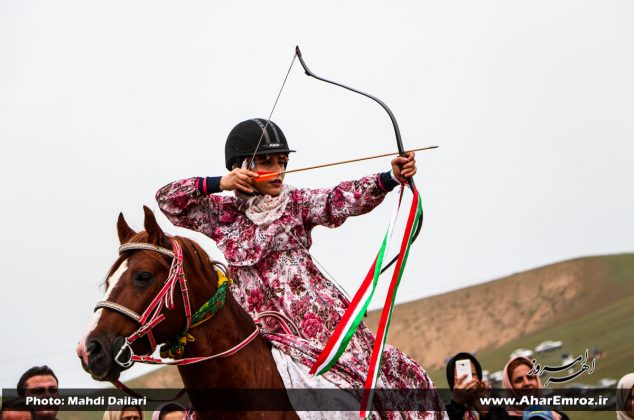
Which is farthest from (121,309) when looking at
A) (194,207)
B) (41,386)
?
(41,386)

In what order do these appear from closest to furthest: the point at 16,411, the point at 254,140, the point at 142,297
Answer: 1. the point at 142,297
2. the point at 254,140
3. the point at 16,411

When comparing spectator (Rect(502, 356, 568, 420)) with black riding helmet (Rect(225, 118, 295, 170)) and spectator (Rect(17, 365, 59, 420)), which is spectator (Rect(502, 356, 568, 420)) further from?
spectator (Rect(17, 365, 59, 420))

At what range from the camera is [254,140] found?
5031 mm

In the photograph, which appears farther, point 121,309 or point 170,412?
point 170,412

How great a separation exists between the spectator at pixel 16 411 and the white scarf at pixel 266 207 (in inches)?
70.1

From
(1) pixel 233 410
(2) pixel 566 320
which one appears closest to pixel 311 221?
(1) pixel 233 410

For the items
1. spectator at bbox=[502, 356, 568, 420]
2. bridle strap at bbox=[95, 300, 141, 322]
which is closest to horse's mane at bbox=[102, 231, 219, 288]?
bridle strap at bbox=[95, 300, 141, 322]

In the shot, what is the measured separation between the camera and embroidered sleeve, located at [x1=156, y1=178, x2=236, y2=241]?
4895 millimetres

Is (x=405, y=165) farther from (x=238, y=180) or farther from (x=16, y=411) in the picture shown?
(x=16, y=411)

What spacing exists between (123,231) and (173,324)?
446 mm

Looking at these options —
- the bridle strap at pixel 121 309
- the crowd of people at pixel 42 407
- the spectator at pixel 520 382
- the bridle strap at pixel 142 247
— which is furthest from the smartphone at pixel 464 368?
the bridle strap at pixel 121 309

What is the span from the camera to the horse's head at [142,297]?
3.83 metres

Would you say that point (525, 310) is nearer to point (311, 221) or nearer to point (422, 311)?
point (422, 311)

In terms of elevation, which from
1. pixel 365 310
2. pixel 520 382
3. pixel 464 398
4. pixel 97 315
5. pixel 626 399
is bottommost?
pixel 626 399
